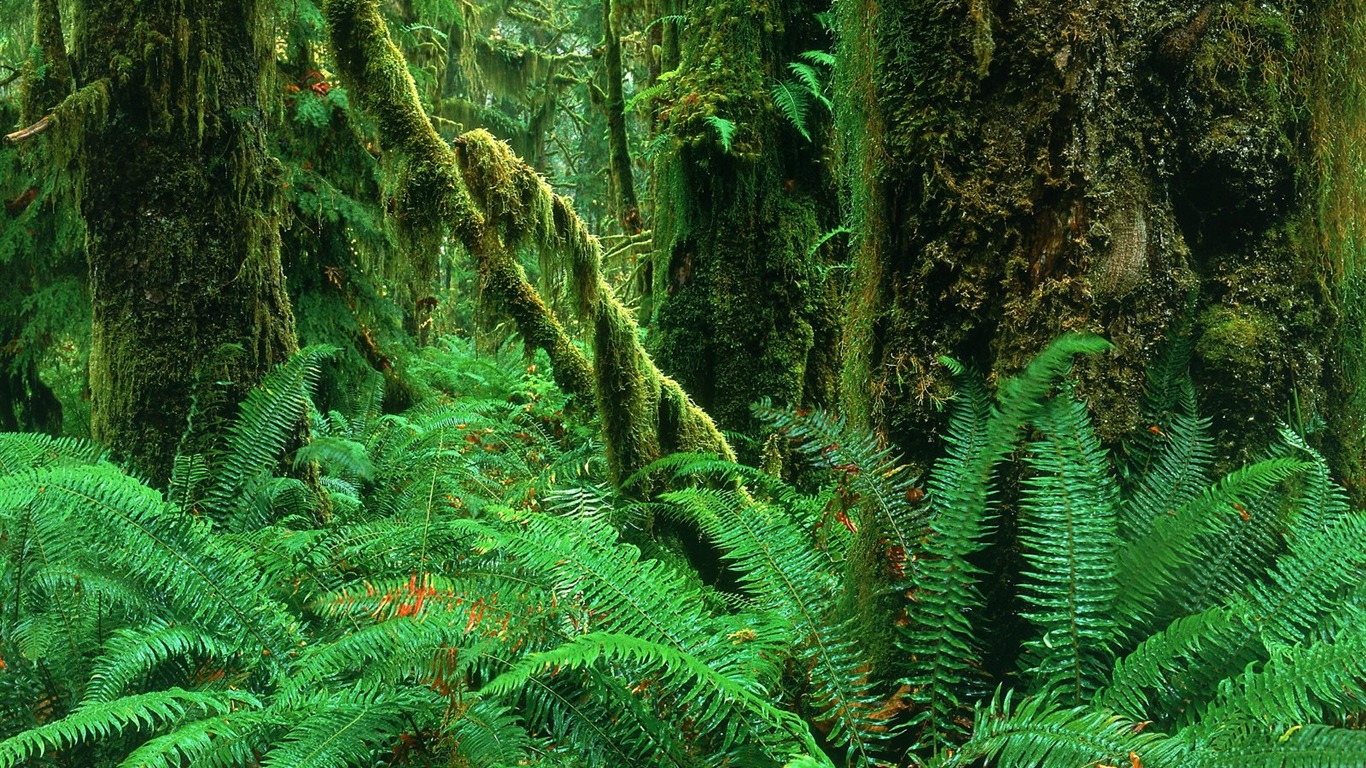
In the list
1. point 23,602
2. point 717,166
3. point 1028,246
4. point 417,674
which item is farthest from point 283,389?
point 1028,246

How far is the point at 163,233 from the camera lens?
13.2 feet

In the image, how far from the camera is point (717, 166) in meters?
4.90

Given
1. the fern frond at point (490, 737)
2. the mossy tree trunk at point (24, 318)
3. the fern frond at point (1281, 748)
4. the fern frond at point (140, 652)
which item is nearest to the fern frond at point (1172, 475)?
the fern frond at point (1281, 748)

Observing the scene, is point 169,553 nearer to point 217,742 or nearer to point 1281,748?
point 217,742

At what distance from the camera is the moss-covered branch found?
365 centimetres

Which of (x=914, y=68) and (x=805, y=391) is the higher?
(x=914, y=68)

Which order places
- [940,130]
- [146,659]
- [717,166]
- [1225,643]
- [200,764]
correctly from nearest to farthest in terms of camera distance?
[1225,643], [200,764], [940,130], [146,659], [717,166]

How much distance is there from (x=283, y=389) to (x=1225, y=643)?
10.8 feet

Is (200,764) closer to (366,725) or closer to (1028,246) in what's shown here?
(366,725)

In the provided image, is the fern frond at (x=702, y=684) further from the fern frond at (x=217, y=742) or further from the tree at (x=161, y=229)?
the tree at (x=161, y=229)

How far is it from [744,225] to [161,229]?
2736mm

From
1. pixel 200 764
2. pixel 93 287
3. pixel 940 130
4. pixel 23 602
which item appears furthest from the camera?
pixel 93 287

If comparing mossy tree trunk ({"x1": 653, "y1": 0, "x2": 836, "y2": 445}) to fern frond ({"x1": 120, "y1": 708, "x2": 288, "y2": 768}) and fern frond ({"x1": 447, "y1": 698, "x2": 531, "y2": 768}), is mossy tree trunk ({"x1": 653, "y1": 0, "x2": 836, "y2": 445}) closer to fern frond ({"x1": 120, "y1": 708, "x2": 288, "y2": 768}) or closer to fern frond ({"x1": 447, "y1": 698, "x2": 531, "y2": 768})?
fern frond ({"x1": 447, "y1": 698, "x2": 531, "y2": 768})

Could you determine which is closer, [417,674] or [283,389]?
[417,674]
